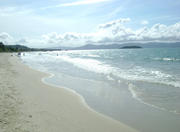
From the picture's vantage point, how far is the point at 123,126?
622 centimetres

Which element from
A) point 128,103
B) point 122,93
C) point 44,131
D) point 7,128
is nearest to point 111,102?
point 128,103

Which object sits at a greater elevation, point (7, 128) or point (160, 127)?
point (7, 128)

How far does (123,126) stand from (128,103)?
284 centimetres

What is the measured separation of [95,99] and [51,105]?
265 centimetres

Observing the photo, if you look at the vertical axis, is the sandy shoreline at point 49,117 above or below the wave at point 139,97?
above

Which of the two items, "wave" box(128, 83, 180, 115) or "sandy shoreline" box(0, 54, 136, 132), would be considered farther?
"wave" box(128, 83, 180, 115)

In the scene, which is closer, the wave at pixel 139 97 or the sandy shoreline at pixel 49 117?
the sandy shoreline at pixel 49 117

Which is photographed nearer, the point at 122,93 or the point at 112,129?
the point at 112,129

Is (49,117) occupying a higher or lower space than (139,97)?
higher

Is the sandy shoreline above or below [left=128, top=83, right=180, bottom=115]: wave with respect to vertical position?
above

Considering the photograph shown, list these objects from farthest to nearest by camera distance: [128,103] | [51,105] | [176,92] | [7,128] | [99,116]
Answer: [176,92], [128,103], [51,105], [99,116], [7,128]

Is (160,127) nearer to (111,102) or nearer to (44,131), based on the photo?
(111,102)

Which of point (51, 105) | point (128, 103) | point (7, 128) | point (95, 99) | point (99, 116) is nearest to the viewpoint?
point (7, 128)

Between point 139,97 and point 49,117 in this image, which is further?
point 139,97
